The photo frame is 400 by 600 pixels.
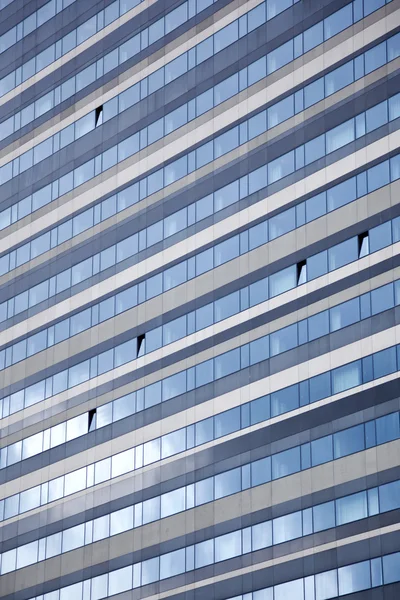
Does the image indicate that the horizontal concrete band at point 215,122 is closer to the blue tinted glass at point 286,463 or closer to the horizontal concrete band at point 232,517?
the blue tinted glass at point 286,463

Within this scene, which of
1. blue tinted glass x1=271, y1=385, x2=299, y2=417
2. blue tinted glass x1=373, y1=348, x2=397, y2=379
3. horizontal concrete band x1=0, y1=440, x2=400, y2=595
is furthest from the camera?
blue tinted glass x1=271, y1=385, x2=299, y2=417

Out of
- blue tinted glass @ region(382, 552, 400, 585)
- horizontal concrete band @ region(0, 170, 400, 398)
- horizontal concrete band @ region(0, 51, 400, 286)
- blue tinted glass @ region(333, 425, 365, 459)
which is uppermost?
horizontal concrete band @ region(0, 51, 400, 286)

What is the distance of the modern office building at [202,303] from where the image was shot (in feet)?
271

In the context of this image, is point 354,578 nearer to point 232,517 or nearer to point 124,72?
point 232,517

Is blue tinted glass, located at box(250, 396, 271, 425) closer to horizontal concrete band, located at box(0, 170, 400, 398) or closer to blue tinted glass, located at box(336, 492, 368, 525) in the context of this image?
horizontal concrete band, located at box(0, 170, 400, 398)

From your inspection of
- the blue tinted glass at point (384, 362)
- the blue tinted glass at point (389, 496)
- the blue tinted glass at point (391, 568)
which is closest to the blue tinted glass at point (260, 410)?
the blue tinted glass at point (384, 362)

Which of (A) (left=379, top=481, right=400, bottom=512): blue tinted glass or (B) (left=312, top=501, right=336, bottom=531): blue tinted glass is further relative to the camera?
(B) (left=312, top=501, right=336, bottom=531): blue tinted glass

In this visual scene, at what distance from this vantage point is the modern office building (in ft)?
271

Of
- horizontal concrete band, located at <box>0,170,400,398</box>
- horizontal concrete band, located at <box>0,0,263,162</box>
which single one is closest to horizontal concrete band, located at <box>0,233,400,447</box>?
horizontal concrete band, located at <box>0,170,400,398</box>

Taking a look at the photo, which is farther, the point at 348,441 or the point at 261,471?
the point at 261,471

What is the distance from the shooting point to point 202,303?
3639 inches

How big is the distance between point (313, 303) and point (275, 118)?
12.2 m

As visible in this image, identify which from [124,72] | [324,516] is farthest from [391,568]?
[124,72]

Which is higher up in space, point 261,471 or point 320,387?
point 320,387
